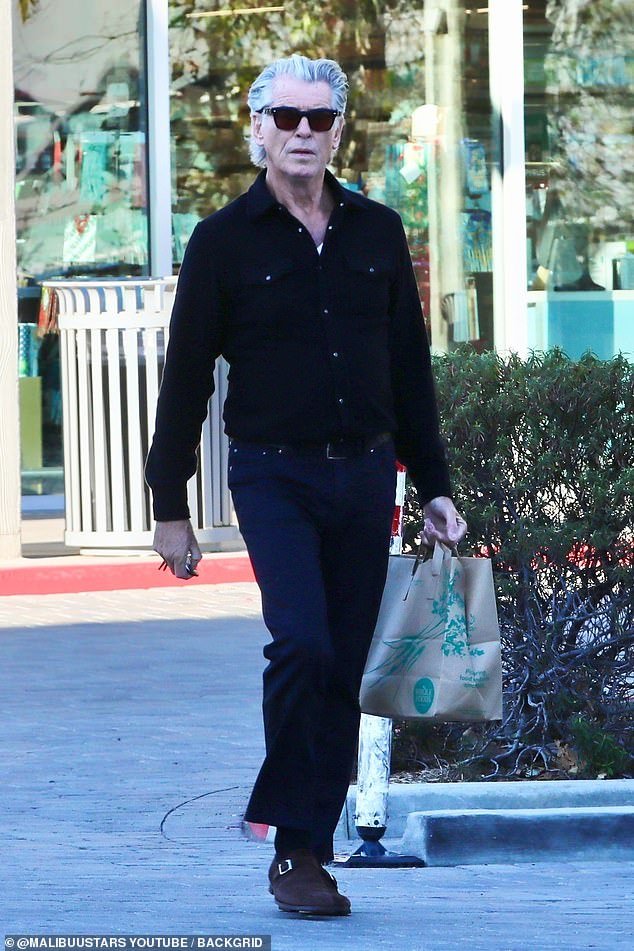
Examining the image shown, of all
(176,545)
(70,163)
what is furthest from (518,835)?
(70,163)

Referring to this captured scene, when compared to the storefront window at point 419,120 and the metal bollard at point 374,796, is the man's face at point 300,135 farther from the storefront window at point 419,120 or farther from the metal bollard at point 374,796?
the storefront window at point 419,120

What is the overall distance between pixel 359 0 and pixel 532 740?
7.80m

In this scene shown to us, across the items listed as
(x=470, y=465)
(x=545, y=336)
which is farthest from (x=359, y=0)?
(x=470, y=465)

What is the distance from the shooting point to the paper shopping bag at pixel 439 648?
15.0 ft

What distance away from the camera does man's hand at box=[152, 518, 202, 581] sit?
14.7ft

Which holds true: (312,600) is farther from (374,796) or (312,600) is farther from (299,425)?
(374,796)

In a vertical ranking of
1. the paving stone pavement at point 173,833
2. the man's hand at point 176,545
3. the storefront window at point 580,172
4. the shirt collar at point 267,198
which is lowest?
the paving stone pavement at point 173,833

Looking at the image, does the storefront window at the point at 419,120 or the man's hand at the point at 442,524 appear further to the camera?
the storefront window at the point at 419,120

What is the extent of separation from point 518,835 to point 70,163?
8000mm

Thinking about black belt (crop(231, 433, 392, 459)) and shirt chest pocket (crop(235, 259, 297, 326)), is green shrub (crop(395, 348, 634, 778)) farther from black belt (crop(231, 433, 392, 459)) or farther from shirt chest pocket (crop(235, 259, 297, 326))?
shirt chest pocket (crop(235, 259, 297, 326))

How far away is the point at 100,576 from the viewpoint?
1012 centimetres

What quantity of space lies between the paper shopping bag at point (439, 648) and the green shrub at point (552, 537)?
0.96 metres

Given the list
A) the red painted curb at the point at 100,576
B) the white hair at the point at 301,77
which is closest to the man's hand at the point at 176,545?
the white hair at the point at 301,77

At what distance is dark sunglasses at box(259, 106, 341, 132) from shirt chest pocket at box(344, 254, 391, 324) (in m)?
0.31
